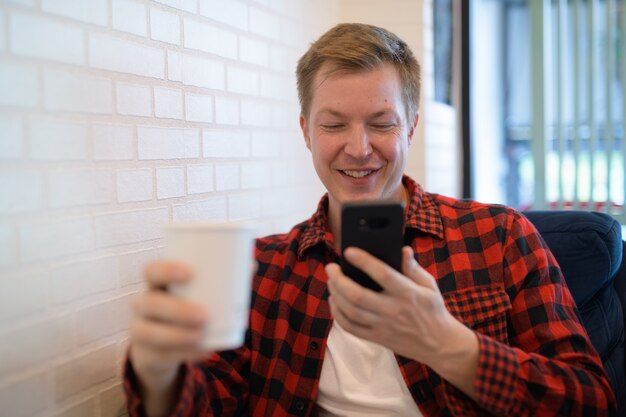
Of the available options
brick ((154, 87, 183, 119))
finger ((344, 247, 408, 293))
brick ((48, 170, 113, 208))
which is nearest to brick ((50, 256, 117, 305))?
brick ((48, 170, 113, 208))

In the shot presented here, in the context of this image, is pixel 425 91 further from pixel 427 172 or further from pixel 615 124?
Answer: pixel 615 124

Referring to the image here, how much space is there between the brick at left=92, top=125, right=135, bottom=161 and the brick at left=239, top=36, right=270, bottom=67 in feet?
1.85

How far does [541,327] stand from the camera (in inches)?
50.3

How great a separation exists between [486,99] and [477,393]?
108 inches

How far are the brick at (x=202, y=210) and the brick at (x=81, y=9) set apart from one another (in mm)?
450

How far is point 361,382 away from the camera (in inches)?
52.9

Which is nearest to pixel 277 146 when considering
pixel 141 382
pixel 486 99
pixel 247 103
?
pixel 247 103

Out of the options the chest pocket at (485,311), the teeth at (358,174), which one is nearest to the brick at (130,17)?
the teeth at (358,174)

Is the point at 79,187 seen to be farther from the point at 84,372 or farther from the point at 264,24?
the point at 264,24

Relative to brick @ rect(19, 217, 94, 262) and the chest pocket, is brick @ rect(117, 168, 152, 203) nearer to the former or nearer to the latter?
brick @ rect(19, 217, 94, 262)

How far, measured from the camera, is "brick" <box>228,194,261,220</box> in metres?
1.78

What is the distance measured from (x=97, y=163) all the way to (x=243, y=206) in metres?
0.62

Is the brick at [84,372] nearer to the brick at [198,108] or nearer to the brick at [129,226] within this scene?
the brick at [129,226]

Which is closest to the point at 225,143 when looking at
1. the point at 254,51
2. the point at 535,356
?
the point at 254,51
